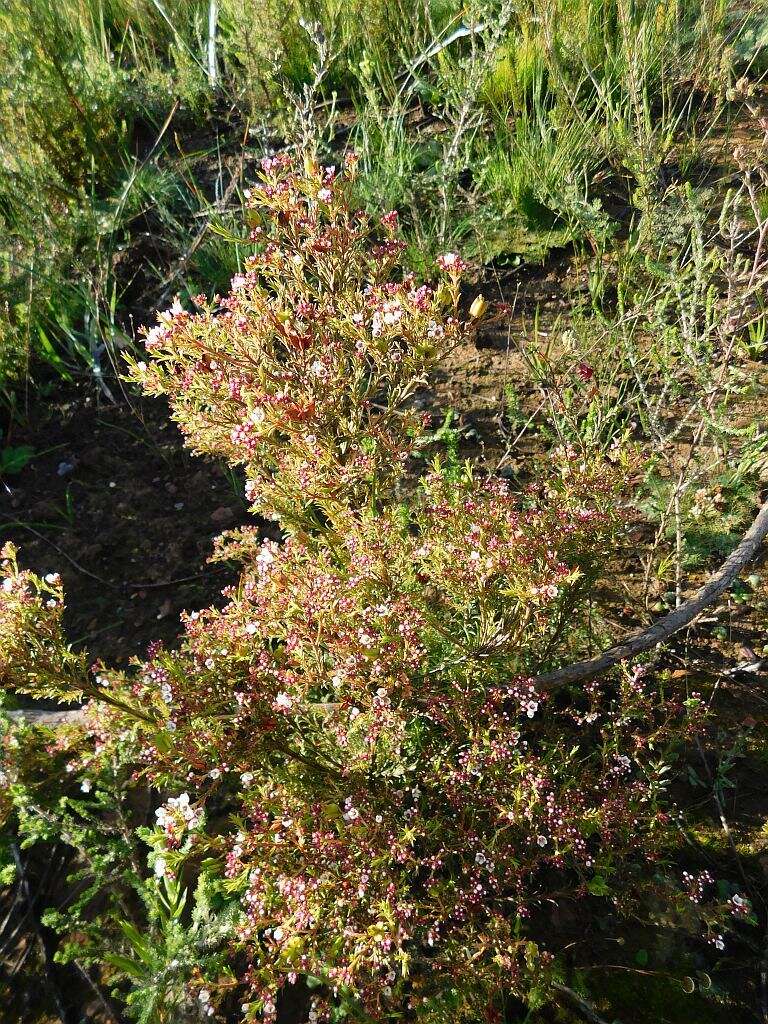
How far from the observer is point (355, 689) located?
1478 mm

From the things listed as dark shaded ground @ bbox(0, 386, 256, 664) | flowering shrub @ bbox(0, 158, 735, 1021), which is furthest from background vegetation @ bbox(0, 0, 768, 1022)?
flowering shrub @ bbox(0, 158, 735, 1021)

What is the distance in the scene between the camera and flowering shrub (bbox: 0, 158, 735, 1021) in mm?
1419

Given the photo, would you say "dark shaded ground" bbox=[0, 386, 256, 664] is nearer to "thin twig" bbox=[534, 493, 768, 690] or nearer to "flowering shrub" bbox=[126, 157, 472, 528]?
"flowering shrub" bbox=[126, 157, 472, 528]

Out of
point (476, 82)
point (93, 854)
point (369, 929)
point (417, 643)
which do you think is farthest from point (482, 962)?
point (476, 82)

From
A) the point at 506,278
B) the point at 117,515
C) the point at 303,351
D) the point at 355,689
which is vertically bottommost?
the point at 117,515

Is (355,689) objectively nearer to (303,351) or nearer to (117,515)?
(303,351)

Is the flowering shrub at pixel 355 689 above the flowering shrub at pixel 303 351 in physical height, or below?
below

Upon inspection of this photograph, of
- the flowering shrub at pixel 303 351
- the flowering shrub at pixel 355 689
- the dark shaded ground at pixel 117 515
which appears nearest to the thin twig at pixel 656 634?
the flowering shrub at pixel 355 689

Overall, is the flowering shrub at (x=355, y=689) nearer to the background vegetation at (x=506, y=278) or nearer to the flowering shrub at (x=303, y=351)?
the flowering shrub at (x=303, y=351)

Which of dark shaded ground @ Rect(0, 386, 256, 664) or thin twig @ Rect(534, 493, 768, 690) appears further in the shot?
dark shaded ground @ Rect(0, 386, 256, 664)

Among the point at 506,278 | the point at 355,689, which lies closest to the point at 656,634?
the point at 355,689

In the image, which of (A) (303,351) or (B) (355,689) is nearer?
(B) (355,689)

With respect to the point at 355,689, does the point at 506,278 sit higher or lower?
lower

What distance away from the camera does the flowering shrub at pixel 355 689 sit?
142cm
